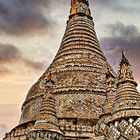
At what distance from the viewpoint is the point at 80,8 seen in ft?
103

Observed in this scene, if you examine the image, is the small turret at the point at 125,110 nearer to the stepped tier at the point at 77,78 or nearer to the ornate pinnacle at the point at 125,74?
the ornate pinnacle at the point at 125,74

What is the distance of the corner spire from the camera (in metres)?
31.1

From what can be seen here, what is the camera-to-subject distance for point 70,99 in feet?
78.9

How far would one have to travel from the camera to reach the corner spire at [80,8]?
31.1 m

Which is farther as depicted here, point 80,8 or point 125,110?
point 80,8

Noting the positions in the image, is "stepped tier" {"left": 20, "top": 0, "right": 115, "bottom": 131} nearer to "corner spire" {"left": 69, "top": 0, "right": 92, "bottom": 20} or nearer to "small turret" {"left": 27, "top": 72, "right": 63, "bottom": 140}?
"corner spire" {"left": 69, "top": 0, "right": 92, "bottom": 20}

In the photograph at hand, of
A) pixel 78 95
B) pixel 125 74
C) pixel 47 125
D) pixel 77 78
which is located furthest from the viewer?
pixel 77 78

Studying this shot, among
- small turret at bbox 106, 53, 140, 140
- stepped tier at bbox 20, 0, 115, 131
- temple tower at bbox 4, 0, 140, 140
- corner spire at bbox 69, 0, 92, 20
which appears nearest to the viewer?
small turret at bbox 106, 53, 140, 140

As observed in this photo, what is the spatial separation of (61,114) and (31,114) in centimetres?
282

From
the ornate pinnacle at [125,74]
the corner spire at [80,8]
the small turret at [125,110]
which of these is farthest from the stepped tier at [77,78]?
the small turret at [125,110]

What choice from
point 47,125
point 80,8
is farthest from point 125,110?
point 80,8

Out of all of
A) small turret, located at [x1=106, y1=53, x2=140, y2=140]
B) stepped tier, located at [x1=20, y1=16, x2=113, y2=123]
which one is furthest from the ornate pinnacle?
stepped tier, located at [x1=20, y1=16, x2=113, y2=123]

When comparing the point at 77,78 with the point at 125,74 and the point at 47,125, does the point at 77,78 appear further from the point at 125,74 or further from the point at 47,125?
the point at 125,74

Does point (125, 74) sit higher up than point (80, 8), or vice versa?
point (80, 8)
